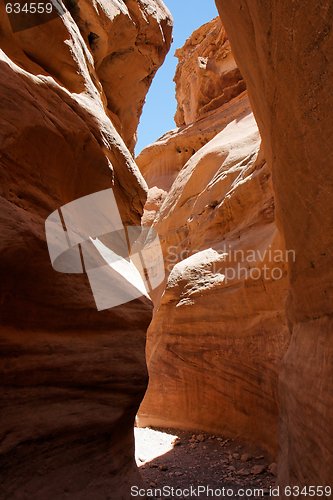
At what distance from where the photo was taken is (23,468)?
340cm

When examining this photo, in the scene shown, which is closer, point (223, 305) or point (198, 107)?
point (223, 305)

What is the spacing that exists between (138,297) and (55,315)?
136 centimetres

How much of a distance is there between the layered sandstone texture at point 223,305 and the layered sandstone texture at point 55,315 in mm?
2728

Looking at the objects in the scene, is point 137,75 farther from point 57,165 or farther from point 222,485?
point 222,485

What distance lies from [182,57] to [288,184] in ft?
64.5

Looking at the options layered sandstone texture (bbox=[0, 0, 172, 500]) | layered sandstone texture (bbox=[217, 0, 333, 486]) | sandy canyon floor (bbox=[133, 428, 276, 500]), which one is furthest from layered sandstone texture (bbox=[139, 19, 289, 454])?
layered sandstone texture (bbox=[0, 0, 172, 500])

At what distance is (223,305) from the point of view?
785 centimetres

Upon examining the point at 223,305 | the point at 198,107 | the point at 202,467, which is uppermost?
the point at 198,107

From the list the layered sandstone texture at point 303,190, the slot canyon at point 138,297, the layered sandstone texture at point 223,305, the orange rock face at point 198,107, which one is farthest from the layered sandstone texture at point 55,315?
the orange rock face at point 198,107

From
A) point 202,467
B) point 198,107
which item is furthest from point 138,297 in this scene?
point 198,107

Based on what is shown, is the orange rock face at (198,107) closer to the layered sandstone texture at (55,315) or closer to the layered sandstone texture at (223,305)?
the layered sandstone texture at (223,305)

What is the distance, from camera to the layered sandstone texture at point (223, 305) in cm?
681

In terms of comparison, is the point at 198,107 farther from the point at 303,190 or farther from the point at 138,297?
the point at 303,190

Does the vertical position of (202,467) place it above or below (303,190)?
below
